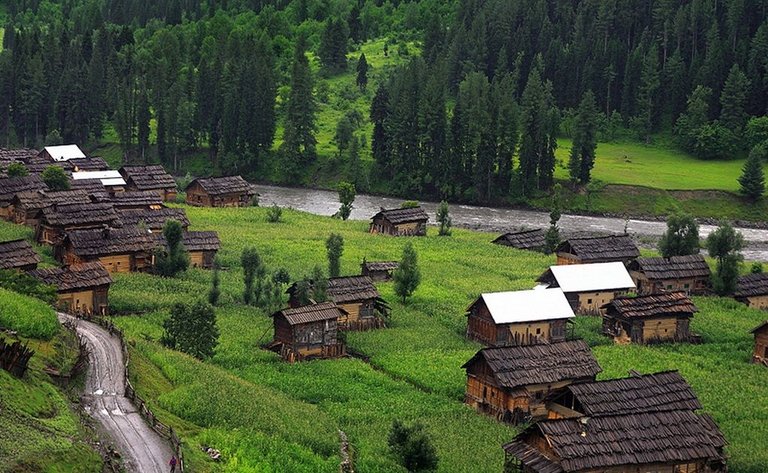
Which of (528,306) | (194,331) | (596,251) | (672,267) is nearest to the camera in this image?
(194,331)

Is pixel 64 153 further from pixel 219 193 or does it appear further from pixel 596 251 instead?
pixel 596 251

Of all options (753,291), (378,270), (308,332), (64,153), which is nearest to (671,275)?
(753,291)

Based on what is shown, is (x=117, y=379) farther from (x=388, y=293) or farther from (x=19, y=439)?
(x=388, y=293)

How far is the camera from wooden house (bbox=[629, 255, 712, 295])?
287 feet

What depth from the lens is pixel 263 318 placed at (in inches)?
2928

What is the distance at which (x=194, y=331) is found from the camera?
63906 millimetres

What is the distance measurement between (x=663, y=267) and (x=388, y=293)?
1909cm

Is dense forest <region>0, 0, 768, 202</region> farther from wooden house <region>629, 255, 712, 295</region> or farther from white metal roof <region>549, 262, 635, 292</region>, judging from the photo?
white metal roof <region>549, 262, 635, 292</region>

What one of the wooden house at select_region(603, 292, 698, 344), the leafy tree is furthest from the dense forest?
the leafy tree

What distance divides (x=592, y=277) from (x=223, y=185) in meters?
48.7

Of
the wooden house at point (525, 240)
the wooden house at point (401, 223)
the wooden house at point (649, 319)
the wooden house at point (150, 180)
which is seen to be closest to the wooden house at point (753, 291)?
the wooden house at point (649, 319)

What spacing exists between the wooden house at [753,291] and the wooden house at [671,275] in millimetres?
2648

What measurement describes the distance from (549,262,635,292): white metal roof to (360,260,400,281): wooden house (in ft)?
37.1

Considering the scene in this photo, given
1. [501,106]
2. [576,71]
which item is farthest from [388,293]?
[576,71]
